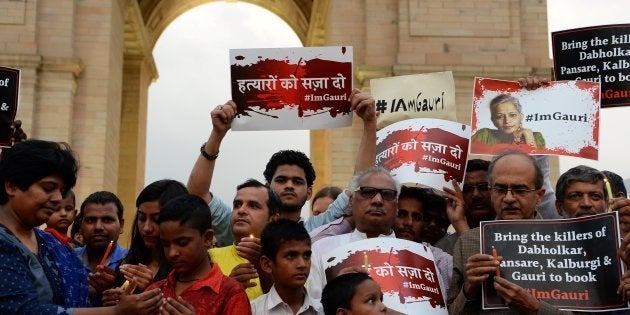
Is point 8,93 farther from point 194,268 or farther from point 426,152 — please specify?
point 194,268

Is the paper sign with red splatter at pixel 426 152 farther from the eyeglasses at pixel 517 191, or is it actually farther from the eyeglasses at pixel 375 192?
the eyeglasses at pixel 517 191

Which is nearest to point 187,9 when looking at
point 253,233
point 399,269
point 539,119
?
point 539,119

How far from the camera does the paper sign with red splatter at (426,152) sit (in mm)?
6488

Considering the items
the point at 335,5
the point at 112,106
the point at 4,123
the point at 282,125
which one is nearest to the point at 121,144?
the point at 112,106

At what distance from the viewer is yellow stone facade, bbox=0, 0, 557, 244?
1738 centimetres

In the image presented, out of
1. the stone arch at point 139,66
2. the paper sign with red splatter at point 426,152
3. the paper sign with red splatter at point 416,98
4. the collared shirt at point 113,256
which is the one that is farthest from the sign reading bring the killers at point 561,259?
the stone arch at point 139,66

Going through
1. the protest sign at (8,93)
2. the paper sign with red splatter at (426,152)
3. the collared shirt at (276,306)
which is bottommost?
the collared shirt at (276,306)

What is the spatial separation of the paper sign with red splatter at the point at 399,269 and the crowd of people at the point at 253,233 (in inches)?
5.0

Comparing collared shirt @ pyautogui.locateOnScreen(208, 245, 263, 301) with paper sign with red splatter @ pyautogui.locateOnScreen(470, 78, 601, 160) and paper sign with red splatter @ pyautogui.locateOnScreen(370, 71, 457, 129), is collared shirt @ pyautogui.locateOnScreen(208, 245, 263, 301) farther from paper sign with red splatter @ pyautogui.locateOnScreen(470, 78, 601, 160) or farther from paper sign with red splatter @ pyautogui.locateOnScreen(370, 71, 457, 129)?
paper sign with red splatter @ pyautogui.locateOnScreen(370, 71, 457, 129)

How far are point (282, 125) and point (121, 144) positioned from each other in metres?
20.0

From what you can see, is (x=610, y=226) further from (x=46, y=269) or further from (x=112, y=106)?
(x=112, y=106)

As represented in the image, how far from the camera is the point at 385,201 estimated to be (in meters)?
5.48

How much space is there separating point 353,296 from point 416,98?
357 centimetres

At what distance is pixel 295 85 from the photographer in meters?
6.47
